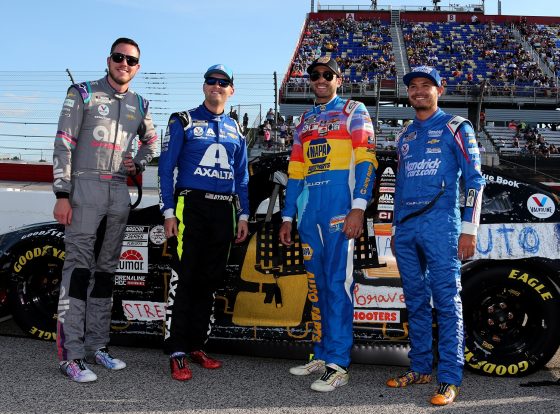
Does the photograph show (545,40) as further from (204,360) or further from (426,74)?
(204,360)

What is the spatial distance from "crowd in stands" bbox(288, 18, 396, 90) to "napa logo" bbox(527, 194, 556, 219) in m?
26.0

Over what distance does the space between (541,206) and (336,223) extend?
4.18 ft

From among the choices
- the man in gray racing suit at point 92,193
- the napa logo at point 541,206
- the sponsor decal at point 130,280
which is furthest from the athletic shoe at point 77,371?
the napa logo at point 541,206

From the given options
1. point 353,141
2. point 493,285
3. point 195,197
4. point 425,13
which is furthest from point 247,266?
point 425,13

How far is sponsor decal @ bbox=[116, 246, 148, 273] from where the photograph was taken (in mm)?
3781

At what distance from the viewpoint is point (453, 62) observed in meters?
34.0

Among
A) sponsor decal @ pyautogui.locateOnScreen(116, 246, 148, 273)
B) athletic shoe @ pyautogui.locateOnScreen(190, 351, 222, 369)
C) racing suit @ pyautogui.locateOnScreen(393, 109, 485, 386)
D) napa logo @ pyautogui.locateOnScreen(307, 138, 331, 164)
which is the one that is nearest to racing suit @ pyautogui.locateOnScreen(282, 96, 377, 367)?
napa logo @ pyautogui.locateOnScreen(307, 138, 331, 164)

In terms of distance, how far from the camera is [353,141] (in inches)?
133

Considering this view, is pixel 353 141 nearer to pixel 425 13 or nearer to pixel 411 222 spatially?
pixel 411 222

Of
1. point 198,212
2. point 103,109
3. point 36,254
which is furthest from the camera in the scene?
point 36,254

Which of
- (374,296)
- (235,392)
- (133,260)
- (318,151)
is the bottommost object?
(235,392)

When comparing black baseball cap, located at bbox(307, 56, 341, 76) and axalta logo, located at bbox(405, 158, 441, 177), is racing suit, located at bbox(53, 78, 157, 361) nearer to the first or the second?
black baseball cap, located at bbox(307, 56, 341, 76)

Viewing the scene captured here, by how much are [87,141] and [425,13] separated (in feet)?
135

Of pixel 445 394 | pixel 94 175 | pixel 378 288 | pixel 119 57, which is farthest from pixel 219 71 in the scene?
pixel 445 394
